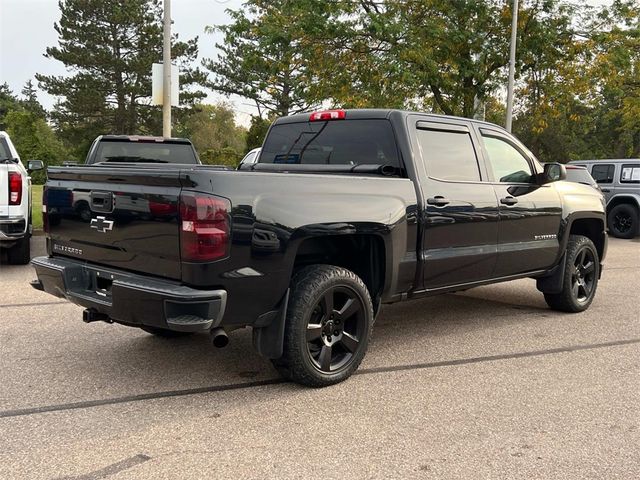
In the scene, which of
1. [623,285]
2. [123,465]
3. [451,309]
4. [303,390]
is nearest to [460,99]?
[623,285]

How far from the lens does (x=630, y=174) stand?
15375 mm

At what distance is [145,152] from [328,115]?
15.7 feet

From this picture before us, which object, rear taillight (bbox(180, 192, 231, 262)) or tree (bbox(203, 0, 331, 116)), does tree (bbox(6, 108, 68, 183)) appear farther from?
rear taillight (bbox(180, 192, 231, 262))

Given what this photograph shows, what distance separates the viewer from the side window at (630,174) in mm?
15258

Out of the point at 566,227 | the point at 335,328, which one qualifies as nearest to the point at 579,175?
the point at 566,227

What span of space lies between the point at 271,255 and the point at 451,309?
338 cm

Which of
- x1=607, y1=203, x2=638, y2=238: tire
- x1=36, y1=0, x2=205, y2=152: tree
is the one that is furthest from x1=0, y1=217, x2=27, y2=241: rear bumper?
x1=36, y1=0, x2=205, y2=152: tree

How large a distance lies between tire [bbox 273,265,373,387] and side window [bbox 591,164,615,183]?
13571 millimetres

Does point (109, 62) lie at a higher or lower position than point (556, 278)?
higher

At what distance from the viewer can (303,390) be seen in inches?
159

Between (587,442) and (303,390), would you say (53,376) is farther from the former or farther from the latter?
(587,442)

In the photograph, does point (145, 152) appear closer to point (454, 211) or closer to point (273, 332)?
point (454, 211)

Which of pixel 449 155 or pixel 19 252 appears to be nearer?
pixel 449 155

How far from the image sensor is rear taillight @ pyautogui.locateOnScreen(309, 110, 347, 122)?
5047 mm
